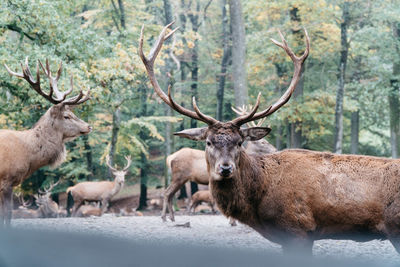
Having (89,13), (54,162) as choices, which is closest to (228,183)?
(54,162)

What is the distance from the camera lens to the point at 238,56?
1348cm

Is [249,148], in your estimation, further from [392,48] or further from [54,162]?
[392,48]

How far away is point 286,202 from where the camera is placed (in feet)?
15.8

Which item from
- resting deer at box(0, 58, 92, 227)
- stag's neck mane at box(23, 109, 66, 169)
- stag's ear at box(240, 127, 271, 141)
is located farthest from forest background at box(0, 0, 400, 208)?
stag's ear at box(240, 127, 271, 141)

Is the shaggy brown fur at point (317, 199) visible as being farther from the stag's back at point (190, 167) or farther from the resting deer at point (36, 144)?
the stag's back at point (190, 167)

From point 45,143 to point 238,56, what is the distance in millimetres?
6678

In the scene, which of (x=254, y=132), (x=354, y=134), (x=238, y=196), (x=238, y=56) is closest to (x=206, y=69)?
(x=354, y=134)

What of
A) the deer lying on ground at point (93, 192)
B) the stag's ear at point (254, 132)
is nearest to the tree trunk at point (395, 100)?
the deer lying on ground at point (93, 192)

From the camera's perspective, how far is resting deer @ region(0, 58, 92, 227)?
26.7 ft

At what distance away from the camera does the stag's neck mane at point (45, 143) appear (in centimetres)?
860

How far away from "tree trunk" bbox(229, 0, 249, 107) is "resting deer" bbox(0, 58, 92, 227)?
5.43m

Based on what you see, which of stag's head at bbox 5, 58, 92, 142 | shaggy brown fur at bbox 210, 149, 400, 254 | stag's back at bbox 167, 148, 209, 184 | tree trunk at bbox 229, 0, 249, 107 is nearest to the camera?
shaggy brown fur at bbox 210, 149, 400, 254

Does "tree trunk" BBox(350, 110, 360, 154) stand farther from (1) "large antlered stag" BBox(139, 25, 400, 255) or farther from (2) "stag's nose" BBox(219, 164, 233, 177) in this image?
(2) "stag's nose" BBox(219, 164, 233, 177)

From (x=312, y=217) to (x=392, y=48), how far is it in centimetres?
1482
